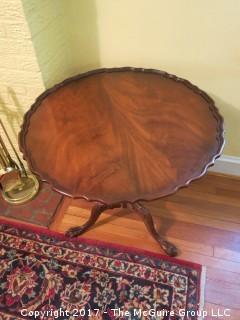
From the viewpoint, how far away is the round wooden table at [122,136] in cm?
84

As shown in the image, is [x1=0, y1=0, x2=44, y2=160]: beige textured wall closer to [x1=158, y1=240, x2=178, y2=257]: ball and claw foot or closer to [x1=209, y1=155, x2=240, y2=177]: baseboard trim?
[x1=158, y1=240, x2=178, y2=257]: ball and claw foot

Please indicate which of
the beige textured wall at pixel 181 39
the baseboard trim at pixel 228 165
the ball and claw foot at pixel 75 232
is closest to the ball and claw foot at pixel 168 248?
the ball and claw foot at pixel 75 232

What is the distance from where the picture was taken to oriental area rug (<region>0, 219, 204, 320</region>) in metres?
1.18

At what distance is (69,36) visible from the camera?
1.31 metres

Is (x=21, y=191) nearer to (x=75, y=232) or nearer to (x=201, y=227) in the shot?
(x=75, y=232)

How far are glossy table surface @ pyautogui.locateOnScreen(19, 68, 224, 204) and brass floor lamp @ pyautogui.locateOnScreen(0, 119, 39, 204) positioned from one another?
1.91 ft

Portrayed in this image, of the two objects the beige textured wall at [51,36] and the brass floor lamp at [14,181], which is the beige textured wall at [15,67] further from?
the brass floor lamp at [14,181]

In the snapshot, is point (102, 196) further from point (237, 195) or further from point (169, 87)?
point (237, 195)

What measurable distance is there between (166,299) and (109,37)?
1184 millimetres

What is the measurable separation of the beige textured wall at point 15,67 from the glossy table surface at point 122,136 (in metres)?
0.15

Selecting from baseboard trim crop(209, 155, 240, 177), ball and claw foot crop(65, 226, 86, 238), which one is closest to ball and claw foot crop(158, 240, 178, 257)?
ball and claw foot crop(65, 226, 86, 238)

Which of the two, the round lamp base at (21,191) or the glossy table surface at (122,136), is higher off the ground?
the glossy table surface at (122,136)

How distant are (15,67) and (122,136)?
1.97 feet

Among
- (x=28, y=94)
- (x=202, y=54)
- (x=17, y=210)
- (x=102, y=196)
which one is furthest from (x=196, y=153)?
(x=17, y=210)
